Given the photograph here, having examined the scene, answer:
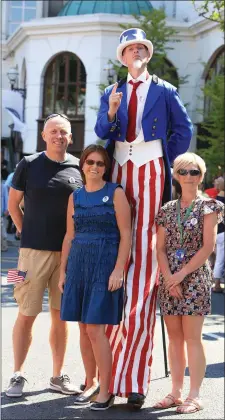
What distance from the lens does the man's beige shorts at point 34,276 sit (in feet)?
18.9

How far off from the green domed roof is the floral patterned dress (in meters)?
26.6

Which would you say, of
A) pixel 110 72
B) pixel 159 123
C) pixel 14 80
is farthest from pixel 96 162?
pixel 14 80

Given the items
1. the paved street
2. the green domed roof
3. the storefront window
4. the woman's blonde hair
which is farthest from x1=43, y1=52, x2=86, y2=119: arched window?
the woman's blonde hair

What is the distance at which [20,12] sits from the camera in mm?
34938

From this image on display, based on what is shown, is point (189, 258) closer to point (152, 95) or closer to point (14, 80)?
point (152, 95)

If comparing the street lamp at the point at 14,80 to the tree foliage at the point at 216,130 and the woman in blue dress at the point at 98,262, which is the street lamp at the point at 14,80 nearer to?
the tree foliage at the point at 216,130

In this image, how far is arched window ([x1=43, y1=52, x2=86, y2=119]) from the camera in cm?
3127

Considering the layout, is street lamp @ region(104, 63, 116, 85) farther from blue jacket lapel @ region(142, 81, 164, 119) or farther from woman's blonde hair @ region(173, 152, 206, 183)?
woman's blonde hair @ region(173, 152, 206, 183)

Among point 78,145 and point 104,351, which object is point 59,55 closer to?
point 78,145

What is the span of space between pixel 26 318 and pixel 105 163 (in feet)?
3.99

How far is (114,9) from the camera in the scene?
103ft

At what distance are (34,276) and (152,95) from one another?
146 centimetres

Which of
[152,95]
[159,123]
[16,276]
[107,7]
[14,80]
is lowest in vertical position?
[16,276]

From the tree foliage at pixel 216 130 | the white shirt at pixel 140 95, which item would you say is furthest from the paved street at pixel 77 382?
the tree foliage at pixel 216 130
